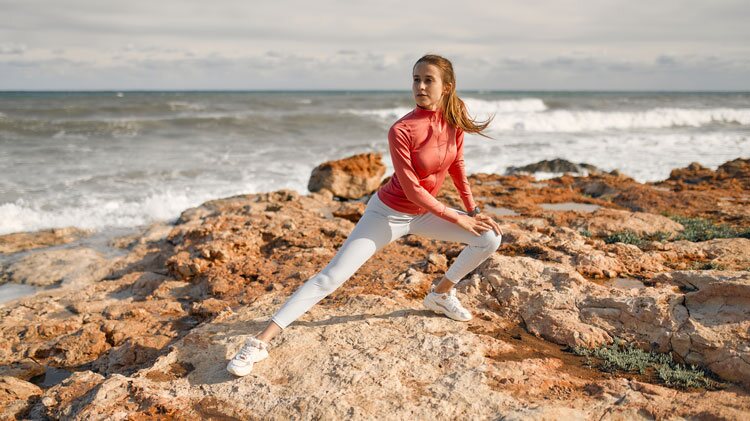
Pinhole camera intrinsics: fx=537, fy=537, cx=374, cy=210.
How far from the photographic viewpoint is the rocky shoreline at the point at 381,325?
2941mm

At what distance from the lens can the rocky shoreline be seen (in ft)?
9.65

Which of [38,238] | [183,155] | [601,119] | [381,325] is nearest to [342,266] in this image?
[381,325]

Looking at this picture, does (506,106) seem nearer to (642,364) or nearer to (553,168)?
(553,168)

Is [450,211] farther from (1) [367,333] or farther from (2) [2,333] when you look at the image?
(2) [2,333]

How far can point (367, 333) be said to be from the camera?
362 cm

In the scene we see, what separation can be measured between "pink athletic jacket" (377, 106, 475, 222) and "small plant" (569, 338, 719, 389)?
1275 millimetres

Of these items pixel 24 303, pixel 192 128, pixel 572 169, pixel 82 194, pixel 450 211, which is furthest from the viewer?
pixel 192 128

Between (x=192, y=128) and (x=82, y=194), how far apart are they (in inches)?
535

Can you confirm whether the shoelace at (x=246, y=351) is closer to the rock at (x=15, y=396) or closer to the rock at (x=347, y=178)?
the rock at (x=15, y=396)

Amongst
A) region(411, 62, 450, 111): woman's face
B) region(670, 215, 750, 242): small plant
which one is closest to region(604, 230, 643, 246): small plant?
region(670, 215, 750, 242): small plant

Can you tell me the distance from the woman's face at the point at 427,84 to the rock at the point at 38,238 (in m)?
6.67

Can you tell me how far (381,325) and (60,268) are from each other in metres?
4.62

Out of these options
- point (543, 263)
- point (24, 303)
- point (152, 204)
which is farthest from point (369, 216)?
point (152, 204)

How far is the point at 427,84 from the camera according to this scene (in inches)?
129
